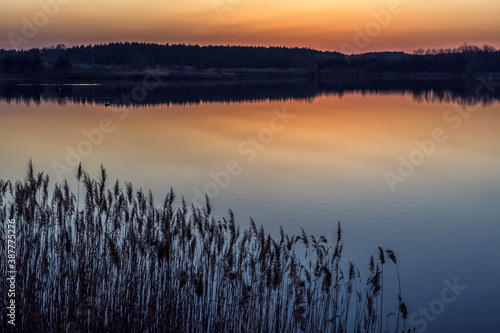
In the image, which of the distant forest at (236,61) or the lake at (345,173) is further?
the distant forest at (236,61)

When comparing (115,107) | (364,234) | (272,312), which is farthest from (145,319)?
(115,107)

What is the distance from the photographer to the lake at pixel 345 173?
7859mm

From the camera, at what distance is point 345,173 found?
15008 millimetres

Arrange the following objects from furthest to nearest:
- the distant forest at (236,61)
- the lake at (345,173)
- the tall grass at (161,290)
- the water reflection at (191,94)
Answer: the distant forest at (236,61), the water reflection at (191,94), the lake at (345,173), the tall grass at (161,290)

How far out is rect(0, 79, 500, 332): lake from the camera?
25.8ft

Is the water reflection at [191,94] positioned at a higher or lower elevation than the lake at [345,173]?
higher

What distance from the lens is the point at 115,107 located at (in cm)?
3884

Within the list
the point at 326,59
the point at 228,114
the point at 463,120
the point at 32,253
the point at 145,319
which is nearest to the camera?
the point at 145,319

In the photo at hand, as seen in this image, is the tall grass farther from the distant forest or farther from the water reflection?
the distant forest

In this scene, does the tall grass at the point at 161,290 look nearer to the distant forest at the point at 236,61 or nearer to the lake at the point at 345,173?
A: the lake at the point at 345,173

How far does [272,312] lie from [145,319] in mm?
1235

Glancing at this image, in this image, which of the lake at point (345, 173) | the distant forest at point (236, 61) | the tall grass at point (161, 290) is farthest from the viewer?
the distant forest at point (236, 61)

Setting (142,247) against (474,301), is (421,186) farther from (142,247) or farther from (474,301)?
(142,247)

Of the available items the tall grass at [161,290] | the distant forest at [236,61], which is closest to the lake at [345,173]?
the tall grass at [161,290]
